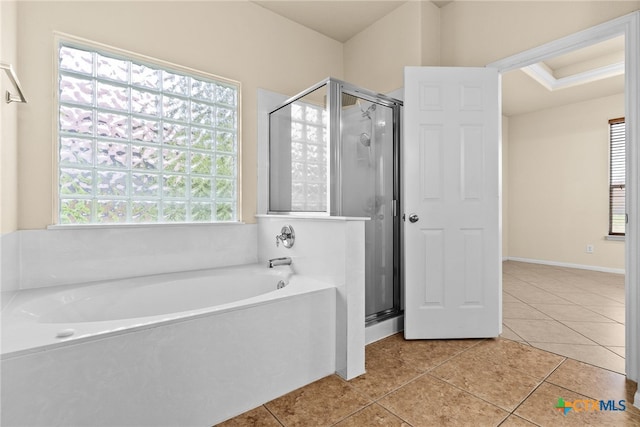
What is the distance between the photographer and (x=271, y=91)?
2684 millimetres

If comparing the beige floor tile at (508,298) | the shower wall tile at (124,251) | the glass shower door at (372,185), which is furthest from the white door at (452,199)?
the shower wall tile at (124,251)

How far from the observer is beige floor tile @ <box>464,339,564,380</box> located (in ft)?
5.93

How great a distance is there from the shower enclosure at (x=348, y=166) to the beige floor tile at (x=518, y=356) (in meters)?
0.66

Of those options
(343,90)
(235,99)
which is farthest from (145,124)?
(343,90)

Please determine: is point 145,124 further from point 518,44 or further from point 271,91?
point 518,44

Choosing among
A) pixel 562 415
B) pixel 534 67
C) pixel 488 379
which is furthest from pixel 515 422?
pixel 534 67

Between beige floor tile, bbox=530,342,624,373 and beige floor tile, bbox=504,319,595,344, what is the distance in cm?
8

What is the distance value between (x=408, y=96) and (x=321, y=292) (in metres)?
1.54

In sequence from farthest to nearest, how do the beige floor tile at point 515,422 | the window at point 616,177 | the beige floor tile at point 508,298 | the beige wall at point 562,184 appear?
the beige wall at point 562,184
the window at point 616,177
the beige floor tile at point 508,298
the beige floor tile at point 515,422

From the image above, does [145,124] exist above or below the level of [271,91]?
below

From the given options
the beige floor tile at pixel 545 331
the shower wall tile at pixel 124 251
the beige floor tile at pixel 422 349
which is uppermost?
the shower wall tile at pixel 124 251

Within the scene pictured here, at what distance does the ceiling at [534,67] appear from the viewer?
2.67m

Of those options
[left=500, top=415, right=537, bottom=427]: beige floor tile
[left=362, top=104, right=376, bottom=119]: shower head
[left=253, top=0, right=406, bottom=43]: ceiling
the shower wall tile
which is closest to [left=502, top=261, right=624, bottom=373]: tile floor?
[left=500, top=415, right=537, bottom=427]: beige floor tile

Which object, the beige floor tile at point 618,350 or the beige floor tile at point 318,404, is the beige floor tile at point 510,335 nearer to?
the beige floor tile at point 618,350
